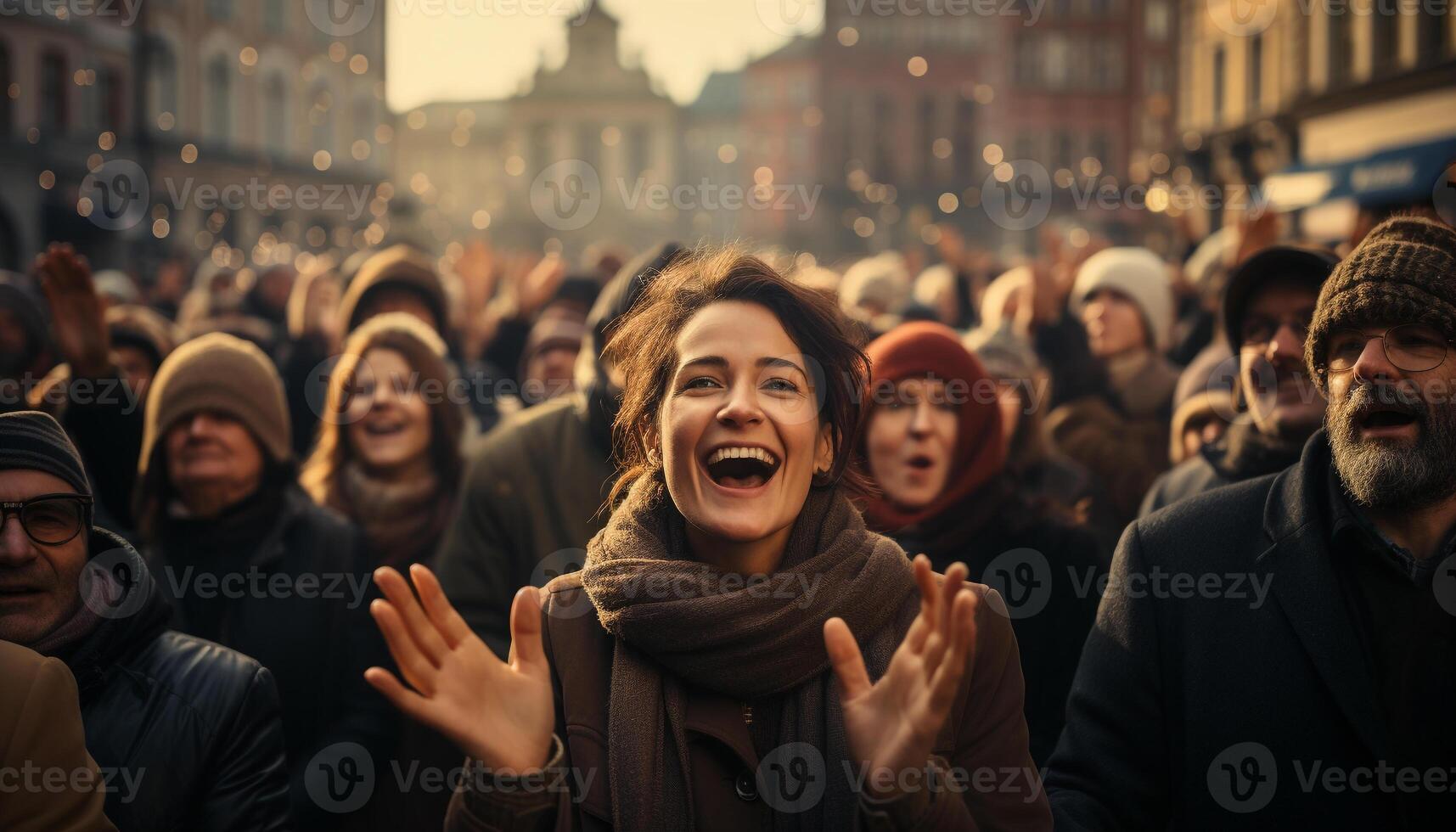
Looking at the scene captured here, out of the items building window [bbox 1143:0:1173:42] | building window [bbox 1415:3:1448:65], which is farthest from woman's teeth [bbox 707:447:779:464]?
building window [bbox 1143:0:1173:42]

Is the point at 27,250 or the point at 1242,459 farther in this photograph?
the point at 27,250

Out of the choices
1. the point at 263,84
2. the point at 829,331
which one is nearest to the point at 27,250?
the point at 263,84

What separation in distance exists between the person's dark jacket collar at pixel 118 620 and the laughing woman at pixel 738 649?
0.92 m

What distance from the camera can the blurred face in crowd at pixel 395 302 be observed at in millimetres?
7242

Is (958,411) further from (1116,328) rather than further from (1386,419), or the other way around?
(1116,328)

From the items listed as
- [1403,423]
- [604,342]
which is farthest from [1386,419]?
[604,342]

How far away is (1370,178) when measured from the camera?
1638 centimetres

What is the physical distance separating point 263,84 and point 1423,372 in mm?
48436

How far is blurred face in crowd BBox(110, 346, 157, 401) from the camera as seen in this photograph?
20.9ft

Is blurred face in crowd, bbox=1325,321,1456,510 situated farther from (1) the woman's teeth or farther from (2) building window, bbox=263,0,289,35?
(2) building window, bbox=263,0,289,35

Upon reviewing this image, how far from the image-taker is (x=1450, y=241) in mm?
3141

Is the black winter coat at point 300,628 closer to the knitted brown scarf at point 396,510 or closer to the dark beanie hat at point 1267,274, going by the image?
the knitted brown scarf at point 396,510

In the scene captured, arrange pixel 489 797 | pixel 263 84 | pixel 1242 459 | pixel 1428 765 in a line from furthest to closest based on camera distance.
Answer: pixel 263 84 < pixel 1242 459 < pixel 1428 765 < pixel 489 797

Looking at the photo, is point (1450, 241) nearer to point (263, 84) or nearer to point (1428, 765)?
point (1428, 765)
